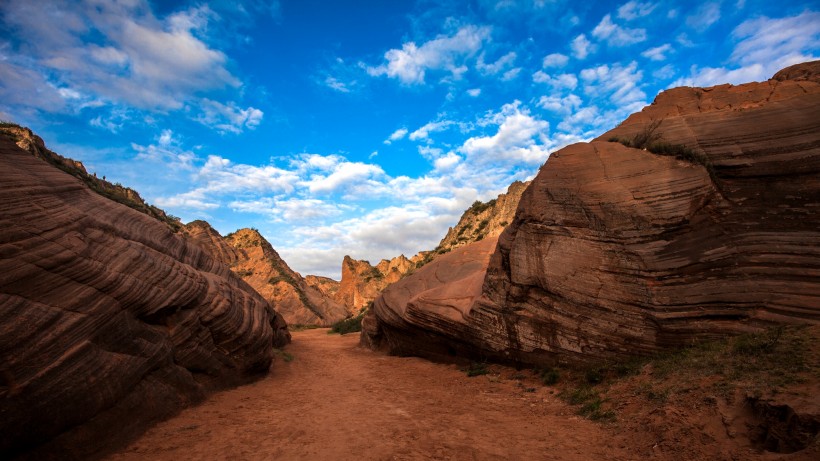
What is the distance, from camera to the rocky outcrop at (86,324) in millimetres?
5781

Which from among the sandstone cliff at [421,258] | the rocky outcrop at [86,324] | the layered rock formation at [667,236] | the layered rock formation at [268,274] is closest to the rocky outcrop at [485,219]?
the sandstone cliff at [421,258]

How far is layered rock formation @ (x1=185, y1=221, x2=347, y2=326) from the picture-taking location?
51.5 meters

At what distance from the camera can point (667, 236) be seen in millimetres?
9664

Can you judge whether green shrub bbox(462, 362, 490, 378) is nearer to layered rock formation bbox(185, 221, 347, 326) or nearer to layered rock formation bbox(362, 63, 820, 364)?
layered rock formation bbox(362, 63, 820, 364)

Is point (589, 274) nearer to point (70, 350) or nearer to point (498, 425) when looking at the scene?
point (498, 425)

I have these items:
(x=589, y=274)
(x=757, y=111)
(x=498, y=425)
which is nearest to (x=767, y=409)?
(x=498, y=425)

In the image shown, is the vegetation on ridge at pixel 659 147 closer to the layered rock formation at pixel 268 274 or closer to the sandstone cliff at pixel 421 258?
the sandstone cliff at pixel 421 258

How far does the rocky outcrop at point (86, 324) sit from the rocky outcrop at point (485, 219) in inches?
908

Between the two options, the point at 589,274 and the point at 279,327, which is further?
the point at 279,327

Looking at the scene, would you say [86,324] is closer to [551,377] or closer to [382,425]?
[382,425]

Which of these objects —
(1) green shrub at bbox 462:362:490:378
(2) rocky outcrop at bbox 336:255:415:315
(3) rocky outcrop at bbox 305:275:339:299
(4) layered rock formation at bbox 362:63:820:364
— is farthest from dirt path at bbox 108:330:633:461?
(3) rocky outcrop at bbox 305:275:339:299

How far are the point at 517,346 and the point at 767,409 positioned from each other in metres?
6.68

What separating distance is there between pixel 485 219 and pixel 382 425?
2728 centimetres

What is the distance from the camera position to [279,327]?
22094 millimetres
